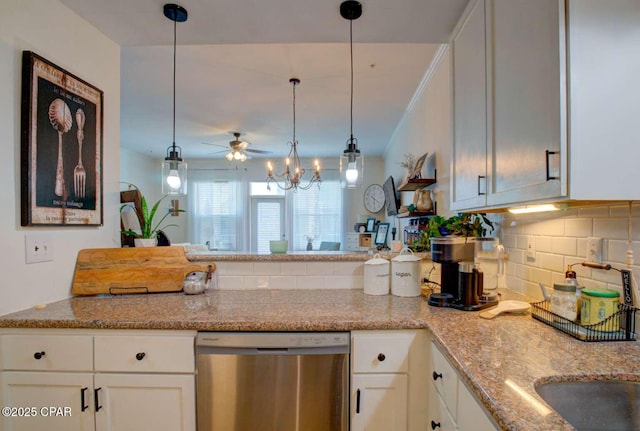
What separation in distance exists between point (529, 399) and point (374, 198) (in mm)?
5465

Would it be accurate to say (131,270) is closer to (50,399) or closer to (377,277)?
(50,399)

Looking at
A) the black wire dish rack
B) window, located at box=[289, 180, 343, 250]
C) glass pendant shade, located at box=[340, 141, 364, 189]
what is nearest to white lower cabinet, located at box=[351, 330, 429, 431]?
the black wire dish rack

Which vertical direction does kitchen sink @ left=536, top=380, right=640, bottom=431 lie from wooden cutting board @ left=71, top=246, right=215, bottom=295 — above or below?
below

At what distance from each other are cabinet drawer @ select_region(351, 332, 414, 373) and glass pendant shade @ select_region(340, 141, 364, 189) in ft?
3.73

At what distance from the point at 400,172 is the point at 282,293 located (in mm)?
3146

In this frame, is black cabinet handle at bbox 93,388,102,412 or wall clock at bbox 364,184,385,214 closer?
black cabinet handle at bbox 93,388,102,412

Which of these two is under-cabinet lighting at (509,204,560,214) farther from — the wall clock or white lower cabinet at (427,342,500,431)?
the wall clock

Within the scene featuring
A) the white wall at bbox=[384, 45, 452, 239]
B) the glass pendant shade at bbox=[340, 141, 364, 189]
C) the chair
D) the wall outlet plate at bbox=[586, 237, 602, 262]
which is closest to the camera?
the wall outlet plate at bbox=[586, 237, 602, 262]

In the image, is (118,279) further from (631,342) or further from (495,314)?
(631,342)

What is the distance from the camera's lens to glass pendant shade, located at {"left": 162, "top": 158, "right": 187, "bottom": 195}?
1.89 meters

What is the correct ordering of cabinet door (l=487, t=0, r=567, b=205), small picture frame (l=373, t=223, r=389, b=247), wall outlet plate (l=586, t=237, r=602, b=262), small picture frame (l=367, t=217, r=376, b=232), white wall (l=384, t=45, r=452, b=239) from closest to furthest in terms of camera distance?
1. cabinet door (l=487, t=0, r=567, b=205)
2. wall outlet plate (l=586, t=237, r=602, b=262)
3. white wall (l=384, t=45, r=452, b=239)
4. small picture frame (l=373, t=223, r=389, b=247)
5. small picture frame (l=367, t=217, r=376, b=232)

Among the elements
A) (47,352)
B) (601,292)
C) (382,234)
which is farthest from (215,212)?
(601,292)

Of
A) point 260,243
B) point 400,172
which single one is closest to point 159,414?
point 400,172

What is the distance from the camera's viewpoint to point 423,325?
4.09ft
